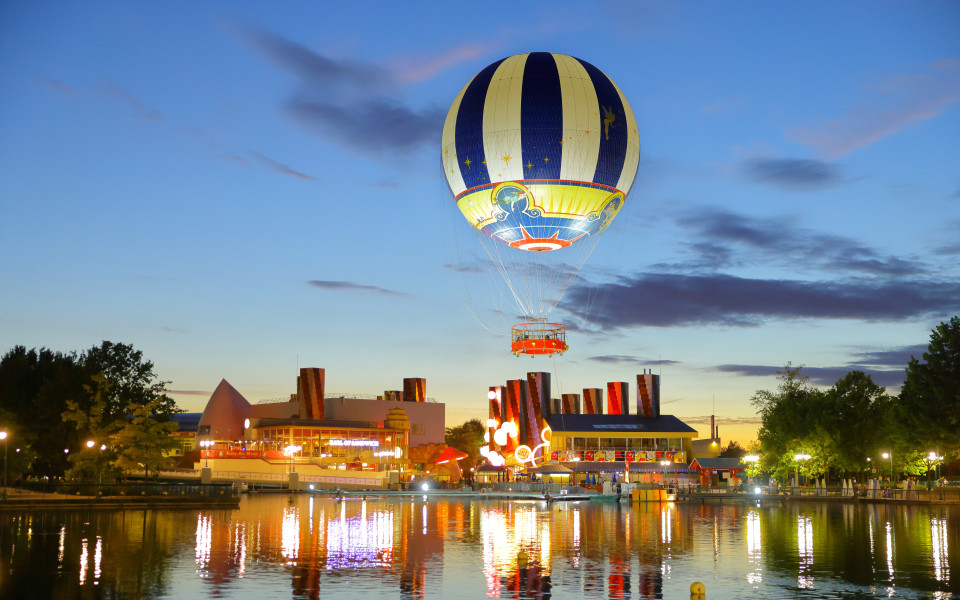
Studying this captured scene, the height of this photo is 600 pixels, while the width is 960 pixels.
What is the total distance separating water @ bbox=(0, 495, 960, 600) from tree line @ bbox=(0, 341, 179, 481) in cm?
1346

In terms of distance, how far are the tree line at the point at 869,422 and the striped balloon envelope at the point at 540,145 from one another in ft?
119

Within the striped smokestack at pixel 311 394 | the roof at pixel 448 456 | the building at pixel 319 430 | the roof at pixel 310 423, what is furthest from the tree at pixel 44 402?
the roof at pixel 448 456

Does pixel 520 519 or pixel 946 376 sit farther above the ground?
pixel 946 376

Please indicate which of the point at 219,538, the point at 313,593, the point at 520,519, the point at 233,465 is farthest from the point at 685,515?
the point at 233,465

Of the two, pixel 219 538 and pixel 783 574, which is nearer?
pixel 783 574

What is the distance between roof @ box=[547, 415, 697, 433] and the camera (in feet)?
357

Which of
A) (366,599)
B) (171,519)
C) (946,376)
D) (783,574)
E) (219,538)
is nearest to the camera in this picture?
(366,599)

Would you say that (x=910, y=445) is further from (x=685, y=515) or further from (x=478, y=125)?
(x=478, y=125)

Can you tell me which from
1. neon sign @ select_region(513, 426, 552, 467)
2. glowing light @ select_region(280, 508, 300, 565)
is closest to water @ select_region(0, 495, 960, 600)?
glowing light @ select_region(280, 508, 300, 565)

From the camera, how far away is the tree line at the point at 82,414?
59.7m

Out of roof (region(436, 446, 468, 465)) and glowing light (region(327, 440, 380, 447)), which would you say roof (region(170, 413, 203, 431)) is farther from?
roof (region(436, 446, 468, 465))

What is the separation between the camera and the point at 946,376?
69.1 m

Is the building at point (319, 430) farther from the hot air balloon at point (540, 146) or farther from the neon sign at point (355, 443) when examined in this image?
the hot air balloon at point (540, 146)

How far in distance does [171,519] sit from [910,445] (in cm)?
5401
